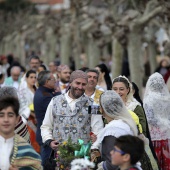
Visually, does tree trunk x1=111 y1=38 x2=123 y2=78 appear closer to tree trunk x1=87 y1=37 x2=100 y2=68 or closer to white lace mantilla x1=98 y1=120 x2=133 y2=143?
tree trunk x1=87 y1=37 x2=100 y2=68

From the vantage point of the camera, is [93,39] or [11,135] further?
[93,39]

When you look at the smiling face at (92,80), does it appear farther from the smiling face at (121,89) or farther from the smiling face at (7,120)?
the smiling face at (7,120)

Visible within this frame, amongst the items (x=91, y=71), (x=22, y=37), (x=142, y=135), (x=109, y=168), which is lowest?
(x=109, y=168)

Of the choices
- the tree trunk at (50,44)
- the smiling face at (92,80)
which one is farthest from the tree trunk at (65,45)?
the smiling face at (92,80)

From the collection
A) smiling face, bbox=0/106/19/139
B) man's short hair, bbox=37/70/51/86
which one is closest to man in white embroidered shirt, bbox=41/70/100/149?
smiling face, bbox=0/106/19/139

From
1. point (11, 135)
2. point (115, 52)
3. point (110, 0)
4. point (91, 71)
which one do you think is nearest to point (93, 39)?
point (110, 0)

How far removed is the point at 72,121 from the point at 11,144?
242 centimetres

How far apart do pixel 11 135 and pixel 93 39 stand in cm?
2555

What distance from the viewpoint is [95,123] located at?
9164mm

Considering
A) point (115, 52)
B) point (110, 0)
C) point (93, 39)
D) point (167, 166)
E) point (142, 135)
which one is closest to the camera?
point (142, 135)

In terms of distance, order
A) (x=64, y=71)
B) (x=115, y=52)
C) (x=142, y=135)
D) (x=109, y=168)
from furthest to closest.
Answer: (x=115, y=52) → (x=64, y=71) → (x=142, y=135) → (x=109, y=168)

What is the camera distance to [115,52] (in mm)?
24359

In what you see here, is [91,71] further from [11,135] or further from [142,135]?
[11,135]

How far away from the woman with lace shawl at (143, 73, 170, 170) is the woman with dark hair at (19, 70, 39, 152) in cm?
308
